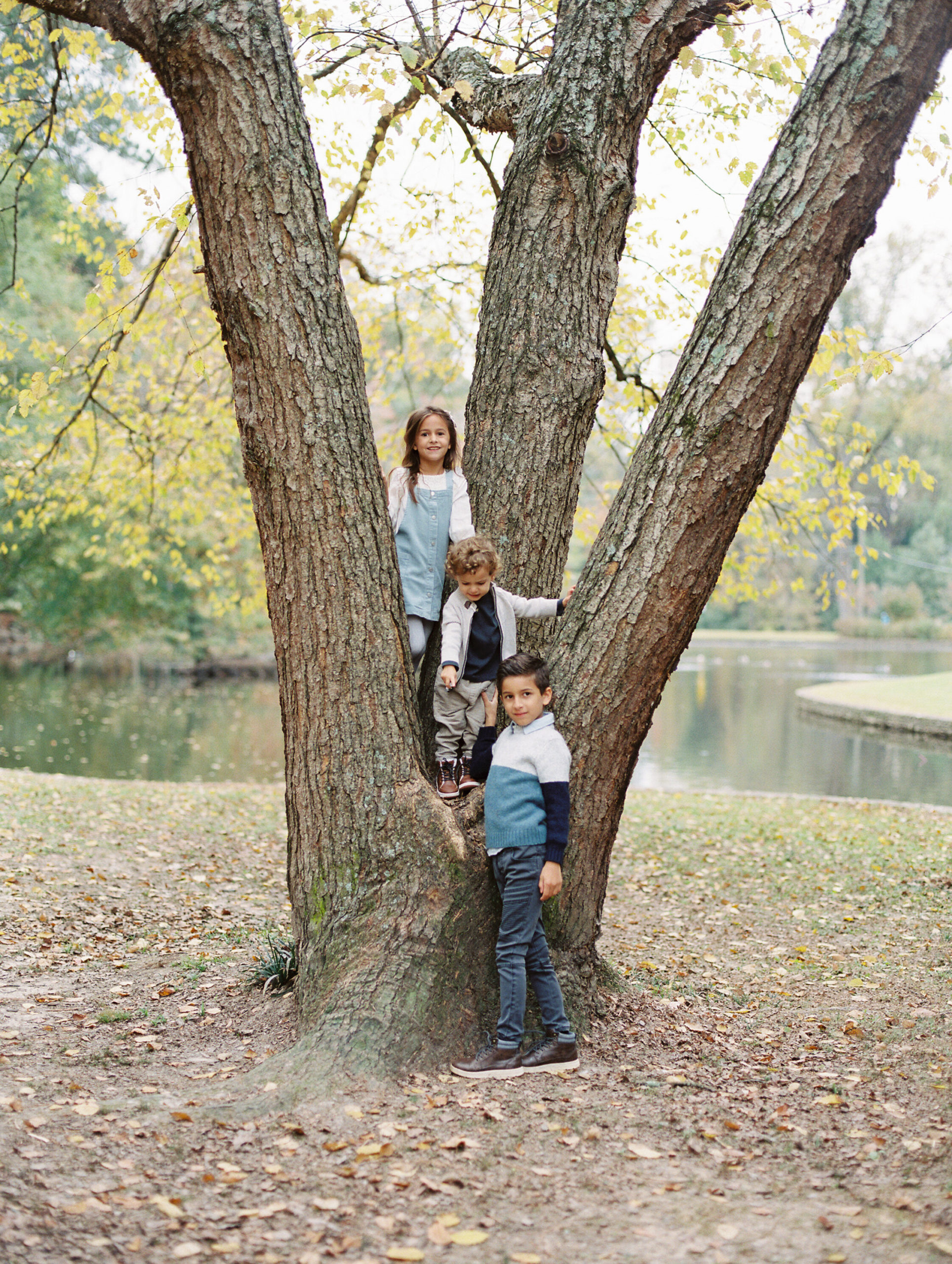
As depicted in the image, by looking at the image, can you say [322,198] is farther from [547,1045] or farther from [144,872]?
[144,872]

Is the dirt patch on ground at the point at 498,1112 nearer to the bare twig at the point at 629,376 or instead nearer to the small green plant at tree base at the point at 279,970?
the small green plant at tree base at the point at 279,970

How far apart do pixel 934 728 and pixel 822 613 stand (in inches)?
1465

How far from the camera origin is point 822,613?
5309 cm

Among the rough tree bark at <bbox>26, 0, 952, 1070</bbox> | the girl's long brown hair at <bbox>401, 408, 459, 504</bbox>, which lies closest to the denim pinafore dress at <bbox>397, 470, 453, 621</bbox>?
the girl's long brown hair at <bbox>401, 408, 459, 504</bbox>

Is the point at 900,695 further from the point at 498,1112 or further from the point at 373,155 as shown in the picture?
the point at 498,1112

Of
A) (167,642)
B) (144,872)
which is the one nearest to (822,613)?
(167,642)

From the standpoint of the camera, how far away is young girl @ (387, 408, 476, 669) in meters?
4.04

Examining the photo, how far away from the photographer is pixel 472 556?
149 inches

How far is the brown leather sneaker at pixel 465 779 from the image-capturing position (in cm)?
384

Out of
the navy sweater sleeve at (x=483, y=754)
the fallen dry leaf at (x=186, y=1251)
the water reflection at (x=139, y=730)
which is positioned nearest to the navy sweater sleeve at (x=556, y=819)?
the navy sweater sleeve at (x=483, y=754)

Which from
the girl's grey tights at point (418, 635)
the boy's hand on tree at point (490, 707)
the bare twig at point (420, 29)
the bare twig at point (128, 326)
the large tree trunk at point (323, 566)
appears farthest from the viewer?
the bare twig at point (128, 326)

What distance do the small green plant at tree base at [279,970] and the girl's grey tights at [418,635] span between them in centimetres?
125

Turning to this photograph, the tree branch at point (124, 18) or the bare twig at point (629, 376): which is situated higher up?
the tree branch at point (124, 18)

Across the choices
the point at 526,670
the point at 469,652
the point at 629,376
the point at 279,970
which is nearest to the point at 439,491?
the point at 469,652
